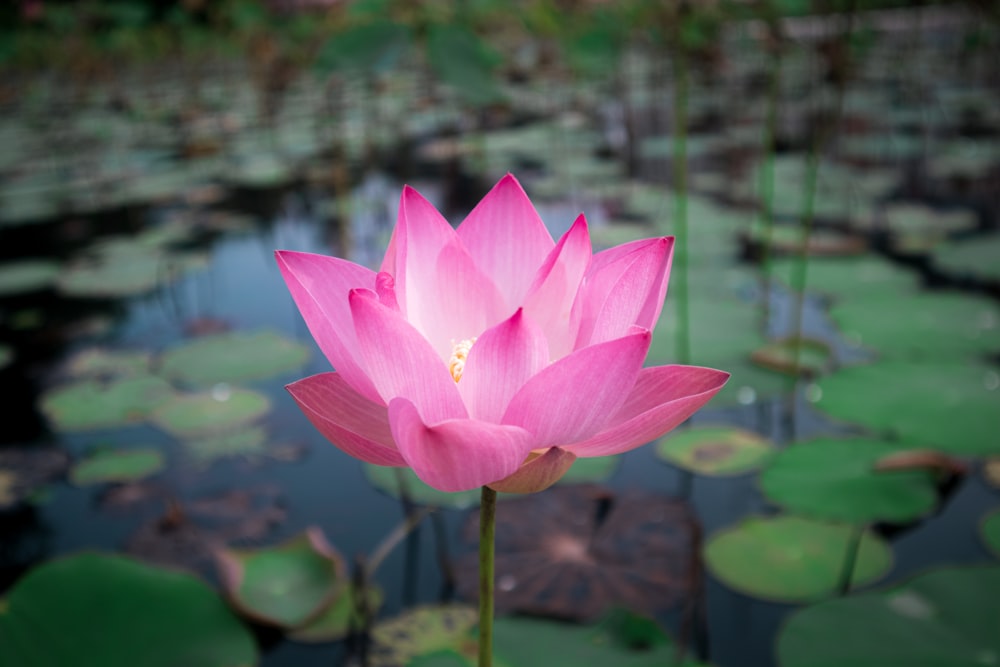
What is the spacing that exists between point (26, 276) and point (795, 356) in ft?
9.28

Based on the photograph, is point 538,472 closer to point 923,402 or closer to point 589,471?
point 589,471

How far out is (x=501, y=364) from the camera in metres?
0.53

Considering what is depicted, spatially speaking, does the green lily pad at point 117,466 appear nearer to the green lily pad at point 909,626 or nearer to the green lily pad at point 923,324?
the green lily pad at point 909,626

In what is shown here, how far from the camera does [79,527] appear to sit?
145cm

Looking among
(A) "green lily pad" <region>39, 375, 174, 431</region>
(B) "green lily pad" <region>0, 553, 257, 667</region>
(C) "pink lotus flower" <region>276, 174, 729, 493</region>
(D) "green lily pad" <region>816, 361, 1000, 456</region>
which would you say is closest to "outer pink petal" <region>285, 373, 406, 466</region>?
(C) "pink lotus flower" <region>276, 174, 729, 493</region>

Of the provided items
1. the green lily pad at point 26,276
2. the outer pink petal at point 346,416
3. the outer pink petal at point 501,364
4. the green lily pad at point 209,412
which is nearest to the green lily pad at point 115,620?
the outer pink petal at point 346,416

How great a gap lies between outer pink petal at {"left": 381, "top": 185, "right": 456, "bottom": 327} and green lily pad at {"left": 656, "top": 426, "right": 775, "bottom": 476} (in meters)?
0.94

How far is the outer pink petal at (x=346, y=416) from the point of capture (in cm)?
52

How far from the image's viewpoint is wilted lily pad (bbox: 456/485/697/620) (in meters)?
1.12

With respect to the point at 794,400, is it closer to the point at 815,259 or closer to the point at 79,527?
the point at 815,259

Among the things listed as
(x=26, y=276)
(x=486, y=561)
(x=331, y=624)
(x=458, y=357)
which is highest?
(x=458, y=357)

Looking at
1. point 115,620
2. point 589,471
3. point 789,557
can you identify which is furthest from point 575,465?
point 115,620

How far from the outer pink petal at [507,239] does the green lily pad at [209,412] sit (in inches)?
49.4

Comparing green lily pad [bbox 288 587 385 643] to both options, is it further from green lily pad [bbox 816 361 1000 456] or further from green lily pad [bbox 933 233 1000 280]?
green lily pad [bbox 933 233 1000 280]
